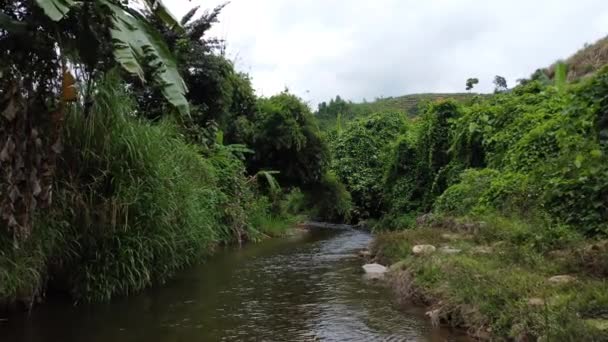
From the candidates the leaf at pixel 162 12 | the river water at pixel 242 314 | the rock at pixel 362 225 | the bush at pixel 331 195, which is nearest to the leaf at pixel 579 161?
the river water at pixel 242 314

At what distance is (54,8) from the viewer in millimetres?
4891

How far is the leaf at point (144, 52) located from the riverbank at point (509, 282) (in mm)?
3672

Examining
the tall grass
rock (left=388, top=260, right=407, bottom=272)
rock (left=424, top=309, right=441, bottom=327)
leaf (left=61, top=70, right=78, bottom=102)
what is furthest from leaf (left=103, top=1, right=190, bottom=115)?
rock (left=388, top=260, right=407, bottom=272)

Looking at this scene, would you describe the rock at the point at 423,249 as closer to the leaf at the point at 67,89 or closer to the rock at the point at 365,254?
the rock at the point at 365,254

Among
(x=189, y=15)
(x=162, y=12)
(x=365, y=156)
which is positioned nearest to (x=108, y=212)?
(x=162, y=12)

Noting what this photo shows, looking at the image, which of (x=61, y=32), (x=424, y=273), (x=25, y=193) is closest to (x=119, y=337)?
(x=25, y=193)

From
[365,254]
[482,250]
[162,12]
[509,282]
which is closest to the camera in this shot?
[509,282]

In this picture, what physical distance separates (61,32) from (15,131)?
3.92 ft

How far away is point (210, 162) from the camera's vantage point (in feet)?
45.0

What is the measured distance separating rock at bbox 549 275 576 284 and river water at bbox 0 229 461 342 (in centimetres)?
120

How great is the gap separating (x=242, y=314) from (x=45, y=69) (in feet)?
12.1

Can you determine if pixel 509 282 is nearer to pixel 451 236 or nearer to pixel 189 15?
pixel 451 236

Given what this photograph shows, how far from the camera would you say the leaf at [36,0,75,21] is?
4.81 m

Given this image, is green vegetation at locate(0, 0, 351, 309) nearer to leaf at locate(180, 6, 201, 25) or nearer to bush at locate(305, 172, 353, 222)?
leaf at locate(180, 6, 201, 25)
